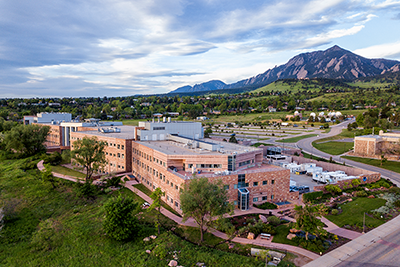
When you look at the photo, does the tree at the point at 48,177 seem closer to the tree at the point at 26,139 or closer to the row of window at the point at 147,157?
the row of window at the point at 147,157

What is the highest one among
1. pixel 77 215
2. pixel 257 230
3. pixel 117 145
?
pixel 117 145

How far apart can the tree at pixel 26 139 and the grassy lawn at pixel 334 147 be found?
96.3 m

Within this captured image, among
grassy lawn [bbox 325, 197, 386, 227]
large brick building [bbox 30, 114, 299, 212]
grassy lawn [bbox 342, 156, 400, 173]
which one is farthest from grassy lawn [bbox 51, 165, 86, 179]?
grassy lawn [bbox 342, 156, 400, 173]

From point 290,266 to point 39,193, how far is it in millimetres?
50391

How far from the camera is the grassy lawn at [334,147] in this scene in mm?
82881

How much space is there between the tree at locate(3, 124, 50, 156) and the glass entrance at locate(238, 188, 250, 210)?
234ft

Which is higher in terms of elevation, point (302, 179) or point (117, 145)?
point (117, 145)

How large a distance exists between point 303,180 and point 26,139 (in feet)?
269

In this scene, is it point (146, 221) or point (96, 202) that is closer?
point (146, 221)

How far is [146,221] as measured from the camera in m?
37.1

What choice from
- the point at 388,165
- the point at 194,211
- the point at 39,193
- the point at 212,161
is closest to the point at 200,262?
the point at 194,211

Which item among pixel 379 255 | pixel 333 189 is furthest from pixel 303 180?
pixel 379 255

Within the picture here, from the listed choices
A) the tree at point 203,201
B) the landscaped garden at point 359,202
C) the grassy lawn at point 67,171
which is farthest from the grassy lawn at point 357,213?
the grassy lawn at point 67,171

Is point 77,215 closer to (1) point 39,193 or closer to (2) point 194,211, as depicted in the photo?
(1) point 39,193
